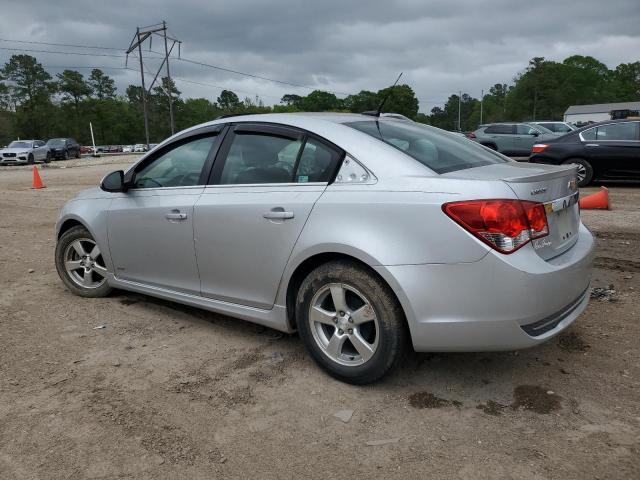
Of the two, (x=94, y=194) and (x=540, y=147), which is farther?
(x=540, y=147)

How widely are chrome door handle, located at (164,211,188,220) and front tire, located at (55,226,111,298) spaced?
3.68 ft

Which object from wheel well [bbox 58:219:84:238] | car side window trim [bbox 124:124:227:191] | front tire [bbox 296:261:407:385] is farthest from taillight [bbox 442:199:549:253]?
wheel well [bbox 58:219:84:238]

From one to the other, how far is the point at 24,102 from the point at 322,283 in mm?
93942

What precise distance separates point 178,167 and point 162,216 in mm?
408

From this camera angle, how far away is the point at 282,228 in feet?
10.6

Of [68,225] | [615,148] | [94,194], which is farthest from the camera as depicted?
[615,148]

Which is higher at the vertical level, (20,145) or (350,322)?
(20,145)

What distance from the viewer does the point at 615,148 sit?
11195mm

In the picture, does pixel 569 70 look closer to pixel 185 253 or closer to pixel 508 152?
pixel 508 152

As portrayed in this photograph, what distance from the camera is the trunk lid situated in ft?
9.09

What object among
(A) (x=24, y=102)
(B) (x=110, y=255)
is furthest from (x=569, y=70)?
(B) (x=110, y=255)

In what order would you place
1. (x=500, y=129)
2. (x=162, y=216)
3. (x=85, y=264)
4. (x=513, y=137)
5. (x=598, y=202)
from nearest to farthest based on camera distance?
(x=162, y=216) → (x=85, y=264) → (x=598, y=202) → (x=513, y=137) → (x=500, y=129)

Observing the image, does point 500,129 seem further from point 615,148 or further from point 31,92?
point 31,92

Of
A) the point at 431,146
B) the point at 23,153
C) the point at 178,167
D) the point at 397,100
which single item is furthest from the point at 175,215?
the point at 23,153
